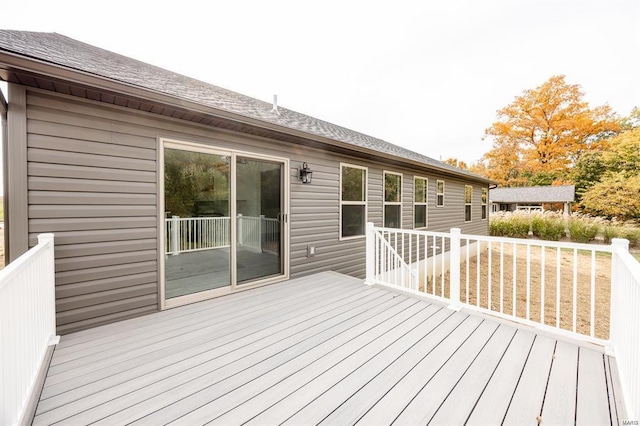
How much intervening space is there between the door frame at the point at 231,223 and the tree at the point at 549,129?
24.9 meters

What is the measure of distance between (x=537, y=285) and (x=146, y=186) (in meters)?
10.0

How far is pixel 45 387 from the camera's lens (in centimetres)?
167

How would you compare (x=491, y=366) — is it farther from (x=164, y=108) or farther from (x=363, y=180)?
(x=363, y=180)

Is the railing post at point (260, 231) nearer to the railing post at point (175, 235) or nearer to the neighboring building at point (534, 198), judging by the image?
the railing post at point (175, 235)

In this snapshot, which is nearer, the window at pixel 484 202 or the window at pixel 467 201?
the window at pixel 467 201

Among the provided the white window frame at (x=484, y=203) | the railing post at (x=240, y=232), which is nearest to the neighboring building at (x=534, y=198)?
the white window frame at (x=484, y=203)

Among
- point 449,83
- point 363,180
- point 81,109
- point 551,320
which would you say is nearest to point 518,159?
point 449,83

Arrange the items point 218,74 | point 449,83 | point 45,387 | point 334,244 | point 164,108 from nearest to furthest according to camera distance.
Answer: point 45,387
point 164,108
point 334,244
point 218,74
point 449,83

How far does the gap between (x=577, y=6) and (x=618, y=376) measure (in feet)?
45.2

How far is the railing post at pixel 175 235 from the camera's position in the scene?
11.7 feet

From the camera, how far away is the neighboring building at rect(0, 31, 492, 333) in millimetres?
2291

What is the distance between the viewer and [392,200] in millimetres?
6613

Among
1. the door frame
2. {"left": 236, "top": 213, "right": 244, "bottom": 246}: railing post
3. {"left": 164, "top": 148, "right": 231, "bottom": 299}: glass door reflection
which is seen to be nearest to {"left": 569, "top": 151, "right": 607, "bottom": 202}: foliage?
the door frame

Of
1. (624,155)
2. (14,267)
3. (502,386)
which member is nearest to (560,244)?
(502,386)
